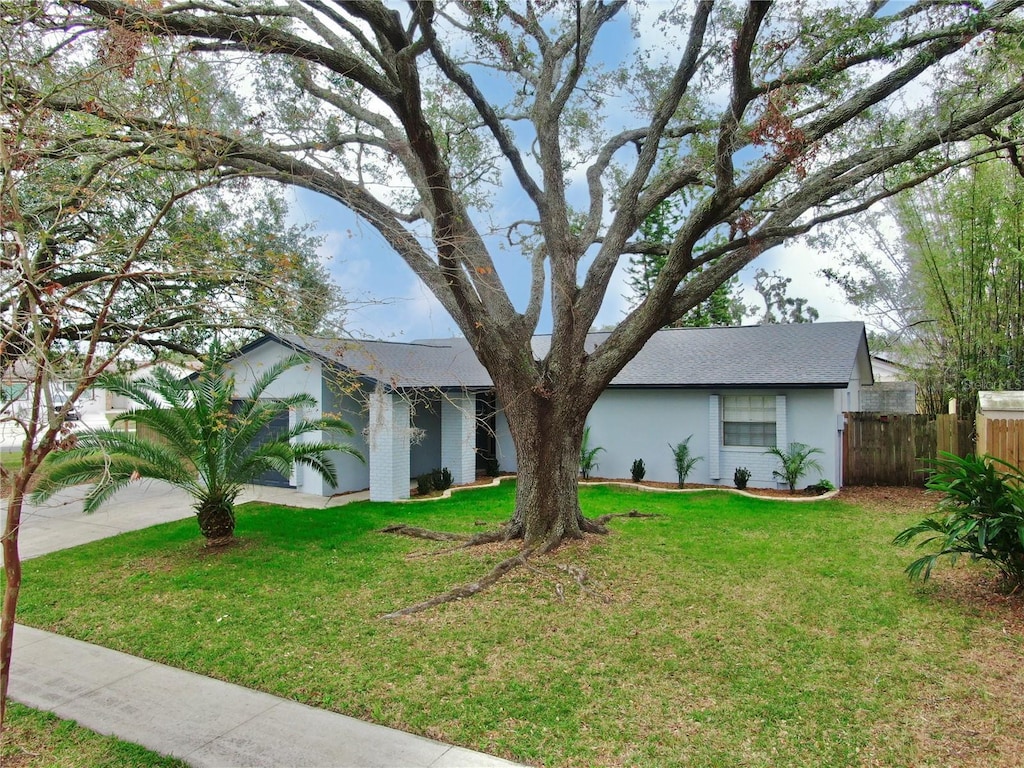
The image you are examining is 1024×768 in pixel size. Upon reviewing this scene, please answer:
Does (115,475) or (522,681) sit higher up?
(115,475)

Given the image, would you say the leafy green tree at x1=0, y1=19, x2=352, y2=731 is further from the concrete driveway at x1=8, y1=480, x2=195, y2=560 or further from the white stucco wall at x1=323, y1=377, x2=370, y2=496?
the white stucco wall at x1=323, y1=377, x2=370, y2=496

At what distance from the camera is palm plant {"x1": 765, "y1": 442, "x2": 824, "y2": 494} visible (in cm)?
1295

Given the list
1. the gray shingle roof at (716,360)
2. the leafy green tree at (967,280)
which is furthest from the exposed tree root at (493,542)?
the leafy green tree at (967,280)

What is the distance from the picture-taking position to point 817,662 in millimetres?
4871

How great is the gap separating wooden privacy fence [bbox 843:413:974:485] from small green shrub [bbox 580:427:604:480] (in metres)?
5.88

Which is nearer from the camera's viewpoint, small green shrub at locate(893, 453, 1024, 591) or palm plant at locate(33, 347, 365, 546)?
small green shrub at locate(893, 453, 1024, 591)

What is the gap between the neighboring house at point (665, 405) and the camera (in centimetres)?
1295

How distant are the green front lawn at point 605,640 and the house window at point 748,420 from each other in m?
4.66

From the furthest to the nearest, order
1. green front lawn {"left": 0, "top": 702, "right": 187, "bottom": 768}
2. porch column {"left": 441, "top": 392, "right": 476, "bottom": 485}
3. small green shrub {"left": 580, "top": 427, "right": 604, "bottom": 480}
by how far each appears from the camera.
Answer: small green shrub {"left": 580, "top": 427, "right": 604, "bottom": 480} < porch column {"left": 441, "top": 392, "right": 476, "bottom": 485} < green front lawn {"left": 0, "top": 702, "right": 187, "bottom": 768}

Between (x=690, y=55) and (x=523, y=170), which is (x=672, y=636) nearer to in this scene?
(x=523, y=170)

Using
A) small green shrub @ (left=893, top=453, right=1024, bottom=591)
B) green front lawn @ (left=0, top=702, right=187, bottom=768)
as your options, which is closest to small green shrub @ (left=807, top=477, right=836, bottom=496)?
small green shrub @ (left=893, top=453, right=1024, bottom=591)

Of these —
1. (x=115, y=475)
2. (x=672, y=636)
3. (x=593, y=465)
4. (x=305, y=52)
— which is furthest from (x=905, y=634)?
(x=593, y=465)

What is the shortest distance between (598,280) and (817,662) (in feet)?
17.9

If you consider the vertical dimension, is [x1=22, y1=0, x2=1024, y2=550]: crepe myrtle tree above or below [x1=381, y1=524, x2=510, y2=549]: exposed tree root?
above
